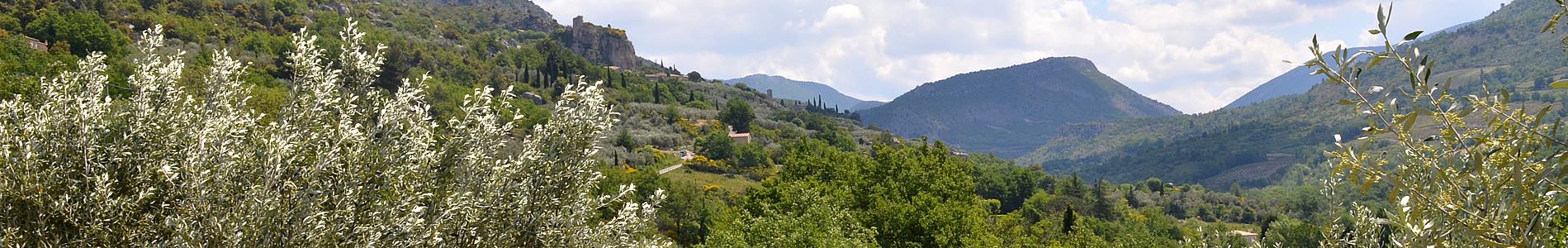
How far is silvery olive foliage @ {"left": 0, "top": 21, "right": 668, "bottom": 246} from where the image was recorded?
6090 mm

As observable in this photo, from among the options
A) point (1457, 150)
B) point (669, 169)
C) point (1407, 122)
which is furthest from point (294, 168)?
point (669, 169)

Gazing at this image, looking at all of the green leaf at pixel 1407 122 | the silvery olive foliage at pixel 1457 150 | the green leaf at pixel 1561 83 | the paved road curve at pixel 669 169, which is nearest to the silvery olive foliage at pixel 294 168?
the silvery olive foliage at pixel 1457 150

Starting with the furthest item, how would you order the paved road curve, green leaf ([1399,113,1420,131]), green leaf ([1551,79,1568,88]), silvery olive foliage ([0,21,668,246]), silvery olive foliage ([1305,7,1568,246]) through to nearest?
the paved road curve, silvery olive foliage ([0,21,668,246]), silvery olive foliage ([1305,7,1568,246]), green leaf ([1399,113,1420,131]), green leaf ([1551,79,1568,88])

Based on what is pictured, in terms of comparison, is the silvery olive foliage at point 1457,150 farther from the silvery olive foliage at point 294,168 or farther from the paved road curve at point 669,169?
the paved road curve at point 669,169

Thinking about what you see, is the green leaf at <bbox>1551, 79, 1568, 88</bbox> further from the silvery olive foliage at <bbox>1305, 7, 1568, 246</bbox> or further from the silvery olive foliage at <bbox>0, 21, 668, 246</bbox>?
the silvery olive foliage at <bbox>0, 21, 668, 246</bbox>

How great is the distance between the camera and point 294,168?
6512 mm

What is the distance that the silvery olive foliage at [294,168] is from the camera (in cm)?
609

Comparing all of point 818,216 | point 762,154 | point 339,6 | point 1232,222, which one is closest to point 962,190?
point 818,216

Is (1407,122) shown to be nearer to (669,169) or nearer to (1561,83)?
(1561,83)

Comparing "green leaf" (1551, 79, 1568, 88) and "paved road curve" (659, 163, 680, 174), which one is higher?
"green leaf" (1551, 79, 1568, 88)

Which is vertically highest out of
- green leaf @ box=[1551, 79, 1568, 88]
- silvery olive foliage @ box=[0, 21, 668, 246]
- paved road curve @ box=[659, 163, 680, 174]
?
green leaf @ box=[1551, 79, 1568, 88]

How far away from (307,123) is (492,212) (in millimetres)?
1652

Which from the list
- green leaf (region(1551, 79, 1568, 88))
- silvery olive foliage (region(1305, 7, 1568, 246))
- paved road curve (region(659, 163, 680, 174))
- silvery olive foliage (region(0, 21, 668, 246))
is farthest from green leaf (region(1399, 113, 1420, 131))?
paved road curve (region(659, 163, 680, 174))

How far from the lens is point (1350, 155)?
485 cm
